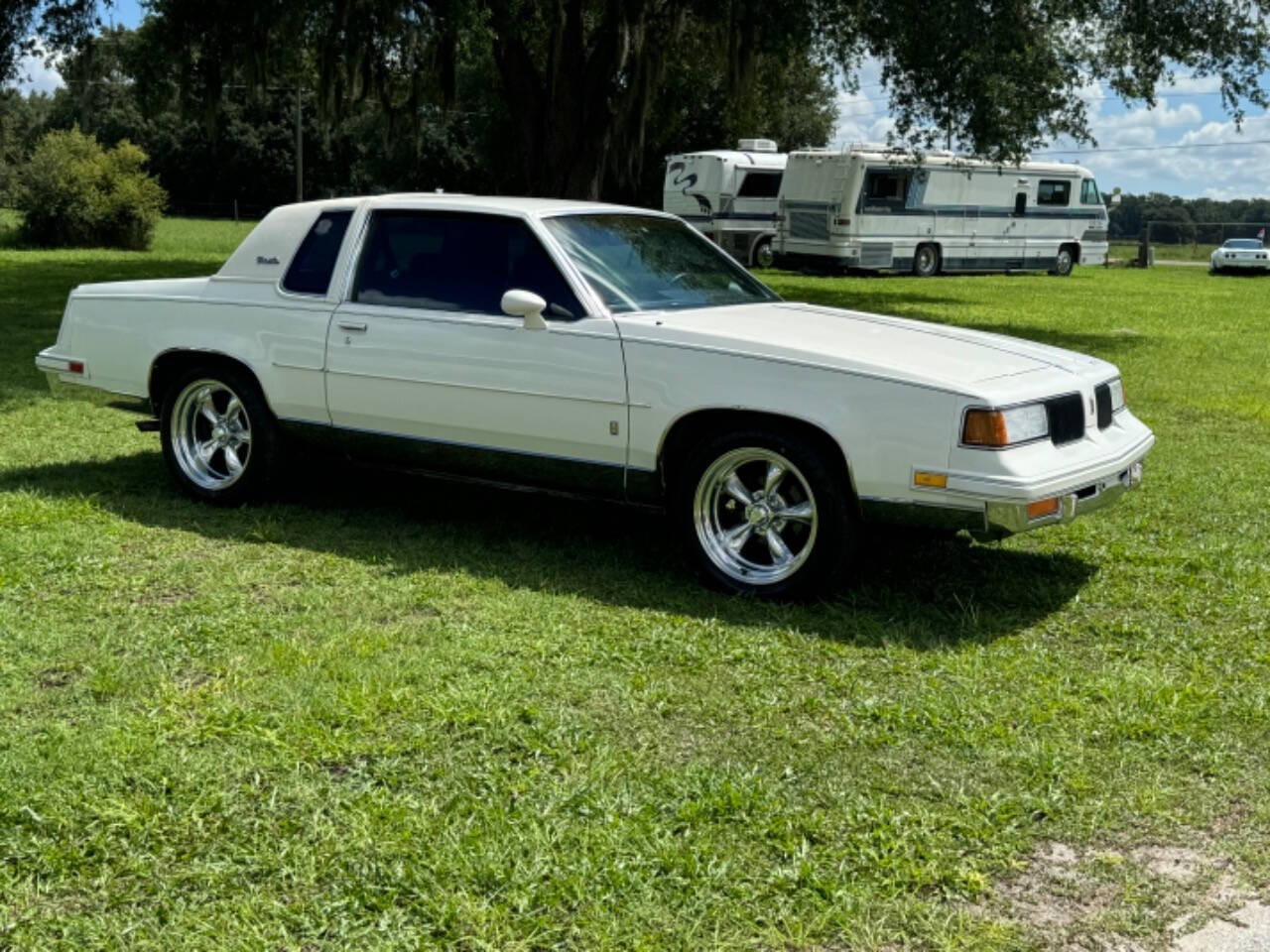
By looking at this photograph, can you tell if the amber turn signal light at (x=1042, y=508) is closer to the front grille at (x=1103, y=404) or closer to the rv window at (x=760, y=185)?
the front grille at (x=1103, y=404)

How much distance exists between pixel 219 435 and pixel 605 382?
2436 mm

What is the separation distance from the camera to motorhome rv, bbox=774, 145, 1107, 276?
102 feet

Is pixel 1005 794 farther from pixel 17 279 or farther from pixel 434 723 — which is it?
pixel 17 279

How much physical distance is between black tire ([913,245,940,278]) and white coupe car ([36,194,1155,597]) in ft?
88.8

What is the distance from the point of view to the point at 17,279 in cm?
2128

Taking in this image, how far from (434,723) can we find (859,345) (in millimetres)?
2517

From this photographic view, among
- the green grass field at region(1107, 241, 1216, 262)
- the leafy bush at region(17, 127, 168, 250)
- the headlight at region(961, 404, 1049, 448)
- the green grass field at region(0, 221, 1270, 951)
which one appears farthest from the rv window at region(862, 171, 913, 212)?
the headlight at region(961, 404, 1049, 448)

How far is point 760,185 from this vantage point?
111 feet

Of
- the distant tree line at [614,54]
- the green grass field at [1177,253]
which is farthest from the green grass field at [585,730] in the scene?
the green grass field at [1177,253]

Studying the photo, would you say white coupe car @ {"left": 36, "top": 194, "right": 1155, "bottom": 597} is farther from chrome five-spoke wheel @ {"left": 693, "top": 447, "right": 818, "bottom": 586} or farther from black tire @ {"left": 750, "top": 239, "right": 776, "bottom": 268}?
black tire @ {"left": 750, "top": 239, "right": 776, "bottom": 268}

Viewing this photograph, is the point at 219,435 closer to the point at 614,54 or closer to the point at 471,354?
the point at 471,354

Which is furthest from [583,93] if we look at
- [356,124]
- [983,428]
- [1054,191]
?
[356,124]

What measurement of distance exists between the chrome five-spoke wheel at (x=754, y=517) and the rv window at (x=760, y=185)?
28.0m

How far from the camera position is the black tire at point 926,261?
33344 millimetres
